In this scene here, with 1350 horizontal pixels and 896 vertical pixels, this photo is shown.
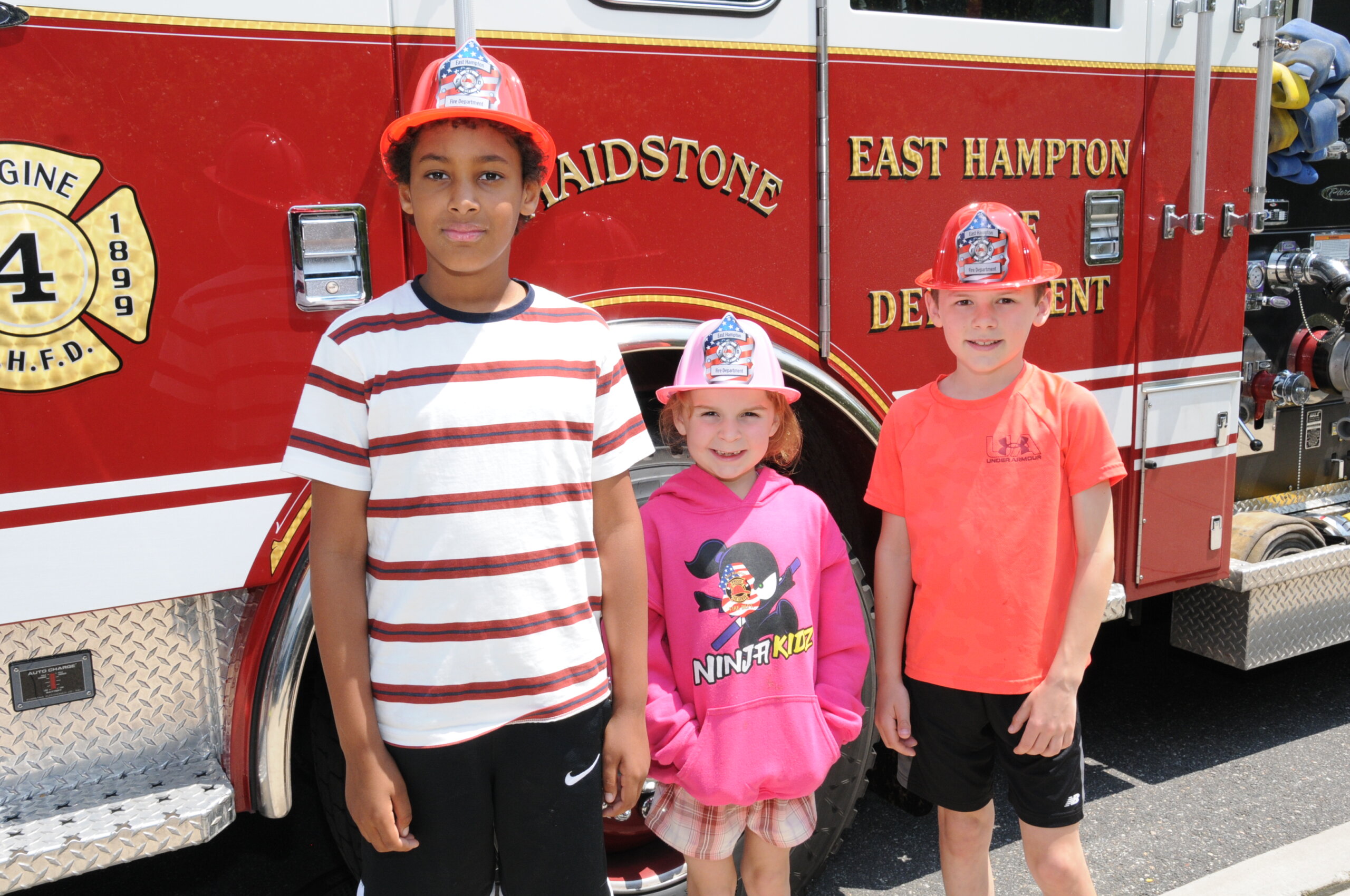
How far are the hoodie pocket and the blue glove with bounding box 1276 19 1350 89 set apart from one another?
9.34ft

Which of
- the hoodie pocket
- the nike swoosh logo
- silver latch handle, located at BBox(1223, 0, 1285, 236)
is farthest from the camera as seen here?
silver latch handle, located at BBox(1223, 0, 1285, 236)

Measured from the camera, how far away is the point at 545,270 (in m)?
2.24

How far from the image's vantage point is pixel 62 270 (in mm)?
1808

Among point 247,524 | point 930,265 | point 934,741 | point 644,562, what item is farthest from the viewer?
point 930,265

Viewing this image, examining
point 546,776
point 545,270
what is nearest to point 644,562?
point 546,776

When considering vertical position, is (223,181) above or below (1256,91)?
below

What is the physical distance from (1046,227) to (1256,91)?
830mm

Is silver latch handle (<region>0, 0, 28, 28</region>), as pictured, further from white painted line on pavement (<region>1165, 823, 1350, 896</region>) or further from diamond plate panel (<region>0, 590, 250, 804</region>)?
white painted line on pavement (<region>1165, 823, 1350, 896</region>)

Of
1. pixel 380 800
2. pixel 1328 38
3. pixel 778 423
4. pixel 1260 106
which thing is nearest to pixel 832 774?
pixel 778 423

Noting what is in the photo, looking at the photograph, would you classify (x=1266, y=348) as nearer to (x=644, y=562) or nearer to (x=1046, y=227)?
(x=1046, y=227)

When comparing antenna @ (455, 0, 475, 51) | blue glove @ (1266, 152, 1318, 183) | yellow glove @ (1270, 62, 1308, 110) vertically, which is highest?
yellow glove @ (1270, 62, 1308, 110)

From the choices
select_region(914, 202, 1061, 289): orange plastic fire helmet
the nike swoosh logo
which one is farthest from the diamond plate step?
select_region(914, 202, 1061, 289): orange plastic fire helmet

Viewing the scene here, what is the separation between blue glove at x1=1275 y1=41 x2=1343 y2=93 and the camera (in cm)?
351

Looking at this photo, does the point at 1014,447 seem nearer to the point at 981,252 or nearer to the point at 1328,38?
the point at 981,252
